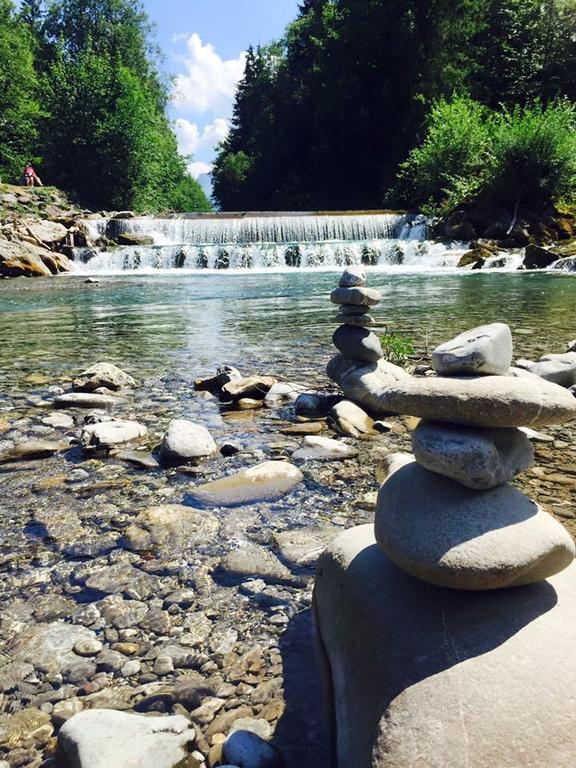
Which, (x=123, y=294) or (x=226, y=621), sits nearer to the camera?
(x=226, y=621)

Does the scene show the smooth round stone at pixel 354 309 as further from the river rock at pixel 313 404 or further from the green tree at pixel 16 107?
the green tree at pixel 16 107

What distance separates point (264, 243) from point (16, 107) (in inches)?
967

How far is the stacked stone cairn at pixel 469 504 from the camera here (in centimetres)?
166

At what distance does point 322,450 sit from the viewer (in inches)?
163

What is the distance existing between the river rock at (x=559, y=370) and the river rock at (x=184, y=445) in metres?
3.05

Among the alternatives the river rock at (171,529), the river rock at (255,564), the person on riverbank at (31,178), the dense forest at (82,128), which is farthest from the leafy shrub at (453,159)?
the river rock at (255,564)

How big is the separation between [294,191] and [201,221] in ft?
72.0

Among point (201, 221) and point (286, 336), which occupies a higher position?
point (201, 221)

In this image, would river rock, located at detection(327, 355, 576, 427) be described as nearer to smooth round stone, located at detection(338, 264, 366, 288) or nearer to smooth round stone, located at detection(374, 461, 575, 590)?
smooth round stone, located at detection(374, 461, 575, 590)

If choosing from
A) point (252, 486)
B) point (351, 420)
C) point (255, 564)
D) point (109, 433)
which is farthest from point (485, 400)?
point (109, 433)

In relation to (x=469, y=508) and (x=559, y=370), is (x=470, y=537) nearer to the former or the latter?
(x=469, y=508)

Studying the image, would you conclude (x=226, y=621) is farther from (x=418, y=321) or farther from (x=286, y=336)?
(x=418, y=321)

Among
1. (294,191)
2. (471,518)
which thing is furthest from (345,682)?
(294,191)

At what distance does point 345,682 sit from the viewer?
1722 mm
